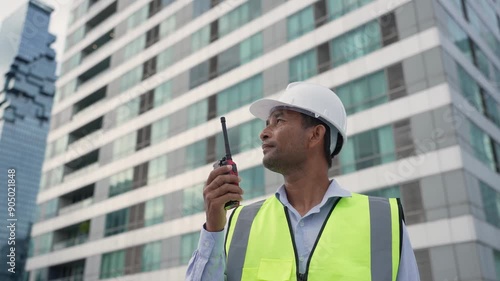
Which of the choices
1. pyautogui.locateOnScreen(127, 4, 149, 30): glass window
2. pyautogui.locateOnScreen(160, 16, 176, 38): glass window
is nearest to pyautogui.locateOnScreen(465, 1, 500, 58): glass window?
pyautogui.locateOnScreen(160, 16, 176, 38): glass window

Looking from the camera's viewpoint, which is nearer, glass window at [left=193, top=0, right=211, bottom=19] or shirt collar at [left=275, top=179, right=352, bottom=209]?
shirt collar at [left=275, top=179, right=352, bottom=209]

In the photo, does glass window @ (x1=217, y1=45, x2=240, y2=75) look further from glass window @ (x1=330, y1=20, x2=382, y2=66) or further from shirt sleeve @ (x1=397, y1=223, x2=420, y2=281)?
shirt sleeve @ (x1=397, y1=223, x2=420, y2=281)

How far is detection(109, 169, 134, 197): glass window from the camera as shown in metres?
33.1

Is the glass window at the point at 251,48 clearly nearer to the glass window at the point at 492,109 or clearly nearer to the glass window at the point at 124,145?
the glass window at the point at 124,145

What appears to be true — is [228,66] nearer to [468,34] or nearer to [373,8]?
[373,8]

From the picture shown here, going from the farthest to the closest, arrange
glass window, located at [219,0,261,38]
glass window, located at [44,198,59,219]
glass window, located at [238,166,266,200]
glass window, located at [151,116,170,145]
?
1. glass window, located at [44,198,59,219]
2. glass window, located at [151,116,170,145]
3. glass window, located at [219,0,261,38]
4. glass window, located at [238,166,266,200]

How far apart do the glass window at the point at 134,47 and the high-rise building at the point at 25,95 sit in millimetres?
49328

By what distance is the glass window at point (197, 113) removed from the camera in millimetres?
29703

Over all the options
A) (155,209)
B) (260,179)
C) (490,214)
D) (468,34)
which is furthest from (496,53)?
(155,209)

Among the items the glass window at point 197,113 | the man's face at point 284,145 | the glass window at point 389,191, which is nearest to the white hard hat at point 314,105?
the man's face at point 284,145

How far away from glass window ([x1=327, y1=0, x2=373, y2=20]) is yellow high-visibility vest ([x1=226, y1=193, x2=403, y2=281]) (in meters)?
22.7

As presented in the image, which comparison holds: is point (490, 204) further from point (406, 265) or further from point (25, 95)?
point (25, 95)

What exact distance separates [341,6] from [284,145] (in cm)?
2318

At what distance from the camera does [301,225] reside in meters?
2.73
